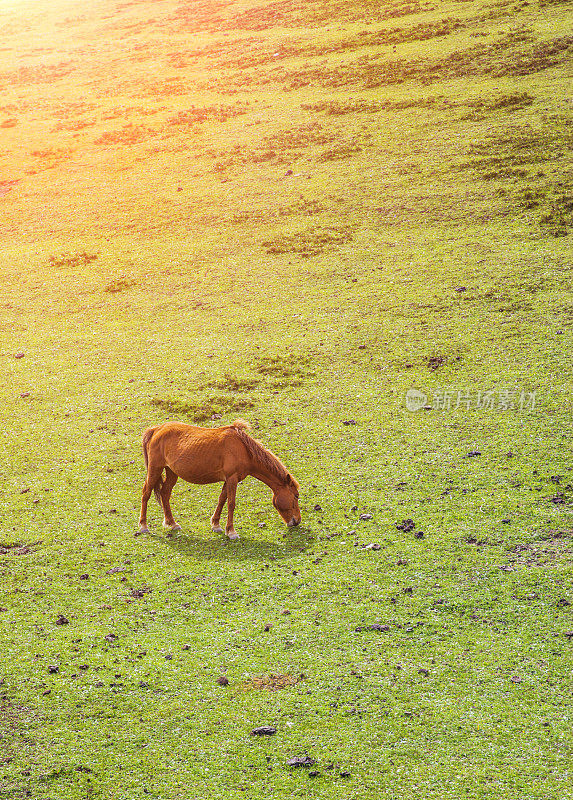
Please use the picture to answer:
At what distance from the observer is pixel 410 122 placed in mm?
18172

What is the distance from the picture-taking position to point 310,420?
1009cm

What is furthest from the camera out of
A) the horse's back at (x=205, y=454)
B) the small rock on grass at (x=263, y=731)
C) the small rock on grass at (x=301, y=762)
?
the horse's back at (x=205, y=454)

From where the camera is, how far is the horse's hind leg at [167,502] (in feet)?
27.0

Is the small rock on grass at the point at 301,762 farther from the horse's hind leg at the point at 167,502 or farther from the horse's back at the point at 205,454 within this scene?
the horse's hind leg at the point at 167,502

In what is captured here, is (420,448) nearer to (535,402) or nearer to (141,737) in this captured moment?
(535,402)

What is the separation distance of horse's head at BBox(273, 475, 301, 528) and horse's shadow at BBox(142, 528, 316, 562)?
0.14 m

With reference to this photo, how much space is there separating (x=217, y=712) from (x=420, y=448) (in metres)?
4.32

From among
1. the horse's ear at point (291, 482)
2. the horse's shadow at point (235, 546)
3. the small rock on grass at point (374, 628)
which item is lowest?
the horse's shadow at point (235, 546)

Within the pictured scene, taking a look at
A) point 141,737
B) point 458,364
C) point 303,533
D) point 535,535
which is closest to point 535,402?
point 458,364

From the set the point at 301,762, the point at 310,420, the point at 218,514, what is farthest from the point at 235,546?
the point at 301,762

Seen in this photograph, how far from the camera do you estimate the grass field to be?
18.6 feet

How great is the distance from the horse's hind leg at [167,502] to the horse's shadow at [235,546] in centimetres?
10

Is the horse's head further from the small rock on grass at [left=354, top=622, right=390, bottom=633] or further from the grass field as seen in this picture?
the small rock on grass at [left=354, top=622, right=390, bottom=633]

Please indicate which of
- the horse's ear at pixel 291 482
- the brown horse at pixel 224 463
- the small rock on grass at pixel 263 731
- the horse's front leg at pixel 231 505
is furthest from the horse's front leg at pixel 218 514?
the small rock on grass at pixel 263 731
